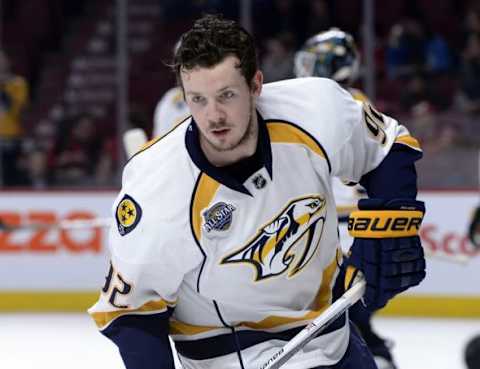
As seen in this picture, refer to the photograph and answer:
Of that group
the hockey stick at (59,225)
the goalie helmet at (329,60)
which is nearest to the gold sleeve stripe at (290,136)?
the goalie helmet at (329,60)

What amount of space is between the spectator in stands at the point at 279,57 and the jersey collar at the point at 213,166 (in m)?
4.86

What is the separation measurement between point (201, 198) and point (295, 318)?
314mm

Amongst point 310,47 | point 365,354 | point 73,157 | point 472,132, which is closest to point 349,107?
point 365,354

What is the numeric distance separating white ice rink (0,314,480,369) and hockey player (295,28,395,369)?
0.89 metres

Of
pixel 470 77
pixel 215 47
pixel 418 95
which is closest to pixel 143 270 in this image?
pixel 215 47

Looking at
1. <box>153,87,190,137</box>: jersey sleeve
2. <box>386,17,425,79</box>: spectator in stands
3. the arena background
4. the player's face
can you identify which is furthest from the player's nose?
<box>386,17,425,79</box>: spectator in stands

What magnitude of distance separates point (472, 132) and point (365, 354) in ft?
14.3

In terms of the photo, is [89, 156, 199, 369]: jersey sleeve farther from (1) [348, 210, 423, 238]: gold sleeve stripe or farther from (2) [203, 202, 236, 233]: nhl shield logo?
(1) [348, 210, 423, 238]: gold sleeve stripe

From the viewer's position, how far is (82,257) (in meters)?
6.71

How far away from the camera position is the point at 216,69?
210 cm

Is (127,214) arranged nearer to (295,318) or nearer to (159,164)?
(159,164)

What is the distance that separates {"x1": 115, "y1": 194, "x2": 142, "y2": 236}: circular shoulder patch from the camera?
217 centimetres

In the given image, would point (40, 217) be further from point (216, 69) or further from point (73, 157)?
point (216, 69)

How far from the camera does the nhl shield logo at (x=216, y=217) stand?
2195 millimetres
